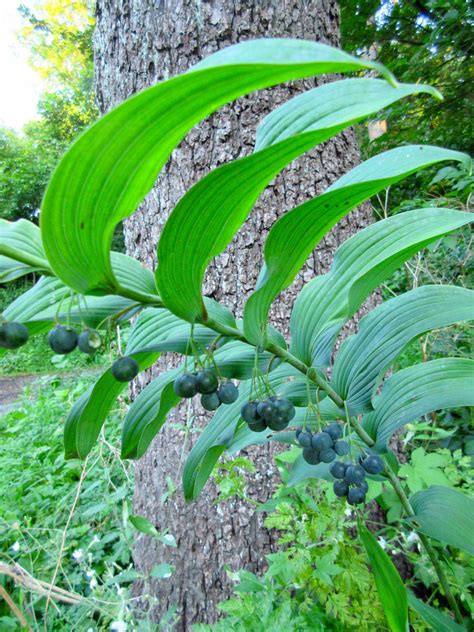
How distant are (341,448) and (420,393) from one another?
240 mm

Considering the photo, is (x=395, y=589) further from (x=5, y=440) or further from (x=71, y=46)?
(x=71, y=46)

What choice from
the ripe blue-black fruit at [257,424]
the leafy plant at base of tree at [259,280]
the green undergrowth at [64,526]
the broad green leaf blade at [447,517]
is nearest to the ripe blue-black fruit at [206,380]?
the leafy plant at base of tree at [259,280]

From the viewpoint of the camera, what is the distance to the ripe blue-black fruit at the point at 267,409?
64 centimetres

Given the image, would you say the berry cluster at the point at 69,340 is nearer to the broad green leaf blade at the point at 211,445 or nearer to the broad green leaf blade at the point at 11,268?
the broad green leaf blade at the point at 11,268

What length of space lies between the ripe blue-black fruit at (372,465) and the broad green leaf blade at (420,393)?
80 mm

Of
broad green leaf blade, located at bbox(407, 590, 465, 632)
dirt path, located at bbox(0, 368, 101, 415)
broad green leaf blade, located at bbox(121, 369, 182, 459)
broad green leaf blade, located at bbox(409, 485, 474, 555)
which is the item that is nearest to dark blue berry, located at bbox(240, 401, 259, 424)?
broad green leaf blade, located at bbox(121, 369, 182, 459)

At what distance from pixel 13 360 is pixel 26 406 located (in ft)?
13.8

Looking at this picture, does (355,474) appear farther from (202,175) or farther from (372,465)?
(202,175)

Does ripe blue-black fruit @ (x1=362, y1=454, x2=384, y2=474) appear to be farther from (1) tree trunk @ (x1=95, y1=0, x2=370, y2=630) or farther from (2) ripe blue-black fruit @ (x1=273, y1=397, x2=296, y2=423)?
(1) tree trunk @ (x1=95, y1=0, x2=370, y2=630)

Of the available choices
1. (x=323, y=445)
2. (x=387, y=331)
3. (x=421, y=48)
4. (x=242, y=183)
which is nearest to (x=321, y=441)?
(x=323, y=445)

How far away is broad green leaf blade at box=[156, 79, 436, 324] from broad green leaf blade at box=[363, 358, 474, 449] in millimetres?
487

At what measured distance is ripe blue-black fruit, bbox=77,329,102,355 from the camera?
0.52 meters

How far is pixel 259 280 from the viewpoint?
0.63m

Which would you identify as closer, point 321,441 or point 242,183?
point 242,183
